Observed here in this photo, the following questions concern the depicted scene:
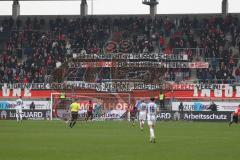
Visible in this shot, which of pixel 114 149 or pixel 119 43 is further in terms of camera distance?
pixel 119 43

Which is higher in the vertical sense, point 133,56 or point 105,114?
point 133,56

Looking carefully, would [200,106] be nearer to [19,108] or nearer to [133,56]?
[133,56]

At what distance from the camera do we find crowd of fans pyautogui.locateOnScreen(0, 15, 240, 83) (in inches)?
2409

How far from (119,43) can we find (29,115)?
1148 centimetres

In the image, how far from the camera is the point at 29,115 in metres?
59.8

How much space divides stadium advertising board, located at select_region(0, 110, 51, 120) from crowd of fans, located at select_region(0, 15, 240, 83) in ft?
12.0

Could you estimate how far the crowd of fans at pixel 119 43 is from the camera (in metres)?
61.2

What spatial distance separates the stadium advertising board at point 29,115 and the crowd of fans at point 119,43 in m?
3.66

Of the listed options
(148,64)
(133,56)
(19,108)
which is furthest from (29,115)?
(148,64)

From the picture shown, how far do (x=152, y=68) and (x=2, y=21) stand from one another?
→ 62.9 feet

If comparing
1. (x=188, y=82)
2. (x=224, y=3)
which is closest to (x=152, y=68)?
(x=188, y=82)

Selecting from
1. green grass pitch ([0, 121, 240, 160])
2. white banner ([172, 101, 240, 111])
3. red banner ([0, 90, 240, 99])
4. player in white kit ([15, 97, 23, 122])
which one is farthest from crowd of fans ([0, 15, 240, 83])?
green grass pitch ([0, 121, 240, 160])

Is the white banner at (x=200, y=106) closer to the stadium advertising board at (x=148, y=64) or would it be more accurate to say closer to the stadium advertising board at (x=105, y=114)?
the stadium advertising board at (x=148, y=64)

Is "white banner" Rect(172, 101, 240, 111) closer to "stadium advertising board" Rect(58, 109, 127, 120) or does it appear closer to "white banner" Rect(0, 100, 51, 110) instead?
"stadium advertising board" Rect(58, 109, 127, 120)
